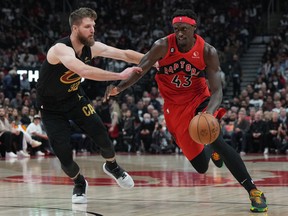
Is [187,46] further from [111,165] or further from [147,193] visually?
[147,193]

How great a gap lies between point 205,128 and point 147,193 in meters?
2.19

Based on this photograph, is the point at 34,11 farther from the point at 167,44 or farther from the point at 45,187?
the point at 167,44

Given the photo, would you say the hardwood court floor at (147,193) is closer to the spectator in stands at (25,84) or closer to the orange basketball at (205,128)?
the orange basketball at (205,128)

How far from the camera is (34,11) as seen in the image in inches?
1168

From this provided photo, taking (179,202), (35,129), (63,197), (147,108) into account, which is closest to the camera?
(179,202)

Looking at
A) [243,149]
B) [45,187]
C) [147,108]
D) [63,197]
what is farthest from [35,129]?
[63,197]

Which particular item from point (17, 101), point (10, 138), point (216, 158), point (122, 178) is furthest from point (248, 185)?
point (17, 101)

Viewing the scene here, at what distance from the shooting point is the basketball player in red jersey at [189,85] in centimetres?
745

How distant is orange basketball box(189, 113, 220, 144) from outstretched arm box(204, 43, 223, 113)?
6.1 inches

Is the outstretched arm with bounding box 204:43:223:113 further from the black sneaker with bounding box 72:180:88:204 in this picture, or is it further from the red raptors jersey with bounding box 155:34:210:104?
the black sneaker with bounding box 72:180:88:204

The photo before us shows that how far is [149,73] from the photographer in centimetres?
2503

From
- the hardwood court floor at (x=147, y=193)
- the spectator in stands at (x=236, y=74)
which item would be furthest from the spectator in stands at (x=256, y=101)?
the hardwood court floor at (x=147, y=193)

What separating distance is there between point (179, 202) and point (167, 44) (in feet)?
5.72

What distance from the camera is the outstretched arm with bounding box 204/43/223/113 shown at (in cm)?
735
